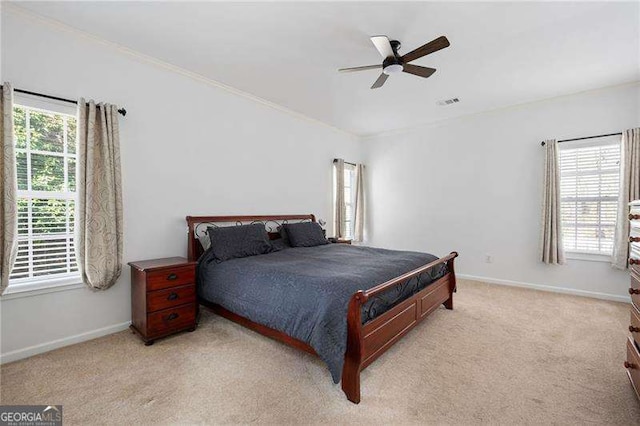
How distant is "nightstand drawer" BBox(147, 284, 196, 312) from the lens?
8.58ft

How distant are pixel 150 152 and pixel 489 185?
5.10 m

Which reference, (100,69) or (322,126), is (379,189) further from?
(100,69)

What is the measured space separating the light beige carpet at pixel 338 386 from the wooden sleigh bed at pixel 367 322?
0.18 meters

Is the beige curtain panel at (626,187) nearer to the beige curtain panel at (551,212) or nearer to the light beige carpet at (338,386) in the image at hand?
the beige curtain panel at (551,212)

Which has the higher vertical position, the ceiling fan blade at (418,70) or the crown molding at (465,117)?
the crown molding at (465,117)

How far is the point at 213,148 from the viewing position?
147 inches

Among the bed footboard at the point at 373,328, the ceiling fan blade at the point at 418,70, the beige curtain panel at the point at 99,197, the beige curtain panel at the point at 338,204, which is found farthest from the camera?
the beige curtain panel at the point at 338,204

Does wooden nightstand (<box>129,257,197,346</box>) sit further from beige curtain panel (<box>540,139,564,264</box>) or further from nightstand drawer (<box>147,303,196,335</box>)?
beige curtain panel (<box>540,139,564,264</box>)

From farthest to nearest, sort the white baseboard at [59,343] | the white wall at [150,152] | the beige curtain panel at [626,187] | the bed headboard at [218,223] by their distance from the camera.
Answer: the beige curtain panel at [626,187] → the bed headboard at [218,223] → the white wall at [150,152] → the white baseboard at [59,343]

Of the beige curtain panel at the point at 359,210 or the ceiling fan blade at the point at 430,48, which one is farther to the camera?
the beige curtain panel at the point at 359,210

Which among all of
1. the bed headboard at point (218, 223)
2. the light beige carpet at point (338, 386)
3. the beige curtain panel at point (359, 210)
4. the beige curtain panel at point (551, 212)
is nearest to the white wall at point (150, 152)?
the bed headboard at point (218, 223)

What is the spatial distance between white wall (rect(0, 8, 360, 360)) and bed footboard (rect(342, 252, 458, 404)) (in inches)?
96.2

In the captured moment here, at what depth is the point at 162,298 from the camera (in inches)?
106

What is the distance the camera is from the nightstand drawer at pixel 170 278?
2.62m
